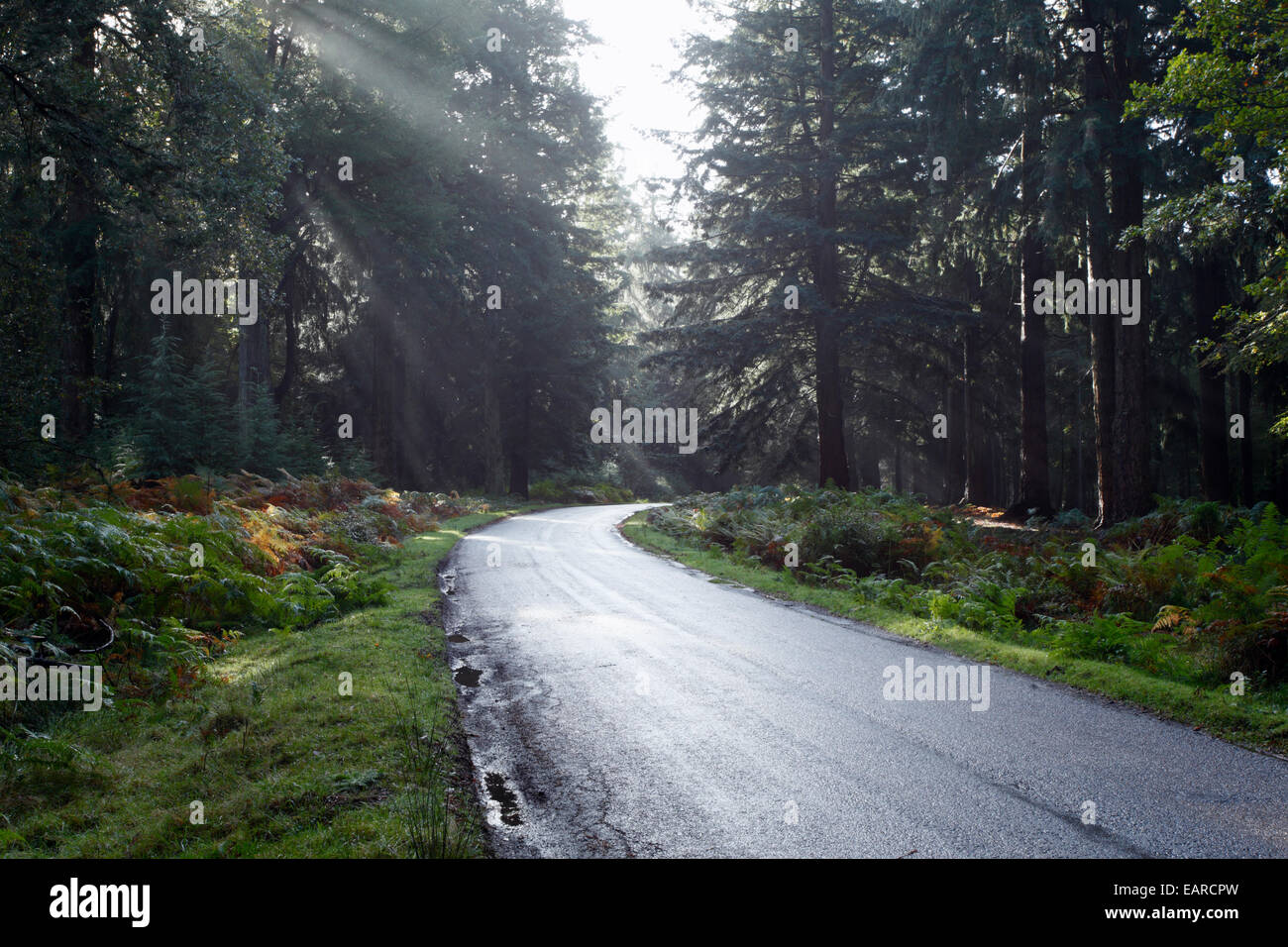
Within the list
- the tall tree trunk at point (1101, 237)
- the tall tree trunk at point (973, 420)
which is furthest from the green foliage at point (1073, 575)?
the tall tree trunk at point (973, 420)

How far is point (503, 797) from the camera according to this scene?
4.57 m

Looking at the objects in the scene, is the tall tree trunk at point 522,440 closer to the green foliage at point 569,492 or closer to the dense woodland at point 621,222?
the dense woodland at point 621,222

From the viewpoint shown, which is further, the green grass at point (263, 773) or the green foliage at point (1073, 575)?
the green foliage at point (1073, 575)

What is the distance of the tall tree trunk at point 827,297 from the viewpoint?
24.8m

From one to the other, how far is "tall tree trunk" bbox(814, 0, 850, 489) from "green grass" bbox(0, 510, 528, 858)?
1943cm

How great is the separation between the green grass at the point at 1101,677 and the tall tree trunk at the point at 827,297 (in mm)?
12410

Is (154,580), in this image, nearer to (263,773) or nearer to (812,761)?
(263,773)

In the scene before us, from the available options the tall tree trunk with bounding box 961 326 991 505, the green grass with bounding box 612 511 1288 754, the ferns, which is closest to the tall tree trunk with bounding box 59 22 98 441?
the ferns

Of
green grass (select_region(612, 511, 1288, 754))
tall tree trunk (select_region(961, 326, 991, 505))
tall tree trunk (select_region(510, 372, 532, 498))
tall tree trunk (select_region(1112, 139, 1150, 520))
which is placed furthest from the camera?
tall tree trunk (select_region(510, 372, 532, 498))

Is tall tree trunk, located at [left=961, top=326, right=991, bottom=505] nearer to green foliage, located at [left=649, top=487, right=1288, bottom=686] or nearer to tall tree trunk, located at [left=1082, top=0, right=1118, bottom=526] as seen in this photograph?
tall tree trunk, located at [left=1082, top=0, right=1118, bottom=526]

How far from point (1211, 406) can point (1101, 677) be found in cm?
2061

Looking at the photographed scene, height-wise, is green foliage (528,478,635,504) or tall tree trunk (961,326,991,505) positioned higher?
tall tree trunk (961,326,991,505)

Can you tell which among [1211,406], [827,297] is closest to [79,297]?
[827,297]

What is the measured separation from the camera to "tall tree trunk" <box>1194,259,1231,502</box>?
22.7 m
